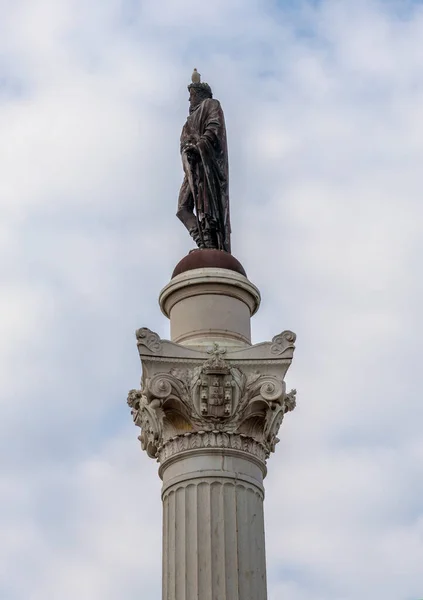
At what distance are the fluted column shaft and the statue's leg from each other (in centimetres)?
532

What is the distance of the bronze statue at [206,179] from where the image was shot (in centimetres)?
2239

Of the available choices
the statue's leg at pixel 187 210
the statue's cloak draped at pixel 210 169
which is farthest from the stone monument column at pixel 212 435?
the statue's leg at pixel 187 210

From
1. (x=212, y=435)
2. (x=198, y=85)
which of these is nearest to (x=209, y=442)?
(x=212, y=435)

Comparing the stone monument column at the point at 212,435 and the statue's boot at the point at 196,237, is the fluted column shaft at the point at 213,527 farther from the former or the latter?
the statue's boot at the point at 196,237

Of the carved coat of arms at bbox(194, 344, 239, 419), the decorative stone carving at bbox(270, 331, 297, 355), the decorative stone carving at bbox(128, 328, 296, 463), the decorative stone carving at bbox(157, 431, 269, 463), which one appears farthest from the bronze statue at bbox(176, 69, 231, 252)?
the decorative stone carving at bbox(157, 431, 269, 463)

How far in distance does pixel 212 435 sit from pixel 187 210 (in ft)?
17.8

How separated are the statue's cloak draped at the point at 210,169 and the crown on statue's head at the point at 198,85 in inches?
25.2

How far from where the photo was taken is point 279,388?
770 inches

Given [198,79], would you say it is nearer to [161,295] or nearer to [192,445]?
[161,295]

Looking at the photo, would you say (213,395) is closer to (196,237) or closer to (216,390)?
(216,390)

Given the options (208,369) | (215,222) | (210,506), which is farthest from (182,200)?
(210,506)

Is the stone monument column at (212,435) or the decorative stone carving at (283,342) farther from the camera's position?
the decorative stone carving at (283,342)

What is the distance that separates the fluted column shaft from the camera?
18.2 m

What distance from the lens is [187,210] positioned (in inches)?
902
